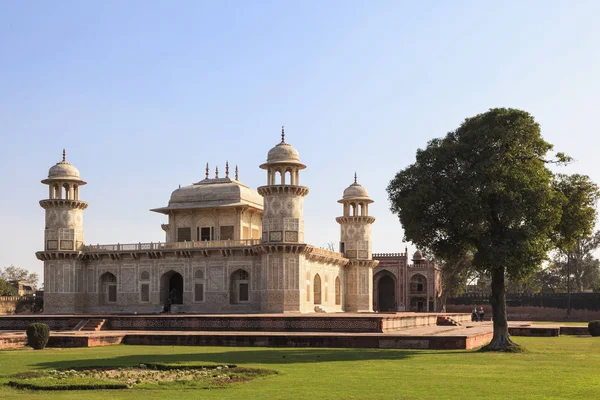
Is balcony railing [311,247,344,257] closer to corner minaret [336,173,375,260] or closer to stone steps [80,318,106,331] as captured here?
corner minaret [336,173,375,260]

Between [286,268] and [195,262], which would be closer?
[286,268]

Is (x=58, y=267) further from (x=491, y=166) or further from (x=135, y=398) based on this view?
(x=135, y=398)

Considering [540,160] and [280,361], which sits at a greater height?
[540,160]

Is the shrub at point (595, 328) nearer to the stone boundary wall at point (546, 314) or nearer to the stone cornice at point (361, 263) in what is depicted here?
the stone cornice at point (361, 263)

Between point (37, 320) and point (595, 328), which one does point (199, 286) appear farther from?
point (595, 328)

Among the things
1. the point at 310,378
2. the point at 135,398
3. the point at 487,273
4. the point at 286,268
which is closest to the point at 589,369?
the point at 310,378

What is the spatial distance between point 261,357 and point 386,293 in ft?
154

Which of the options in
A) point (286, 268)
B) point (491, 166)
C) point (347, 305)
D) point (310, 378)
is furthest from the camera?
point (347, 305)

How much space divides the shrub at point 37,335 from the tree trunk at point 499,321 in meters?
12.9

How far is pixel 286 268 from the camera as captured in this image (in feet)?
128

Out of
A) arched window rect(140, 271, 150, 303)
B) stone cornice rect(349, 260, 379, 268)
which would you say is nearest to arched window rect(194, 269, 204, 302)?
arched window rect(140, 271, 150, 303)

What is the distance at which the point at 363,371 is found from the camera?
621 inches

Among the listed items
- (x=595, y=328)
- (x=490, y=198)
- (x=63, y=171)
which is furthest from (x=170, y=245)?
(x=490, y=198)

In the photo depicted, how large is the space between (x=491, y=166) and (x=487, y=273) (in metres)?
3.38
